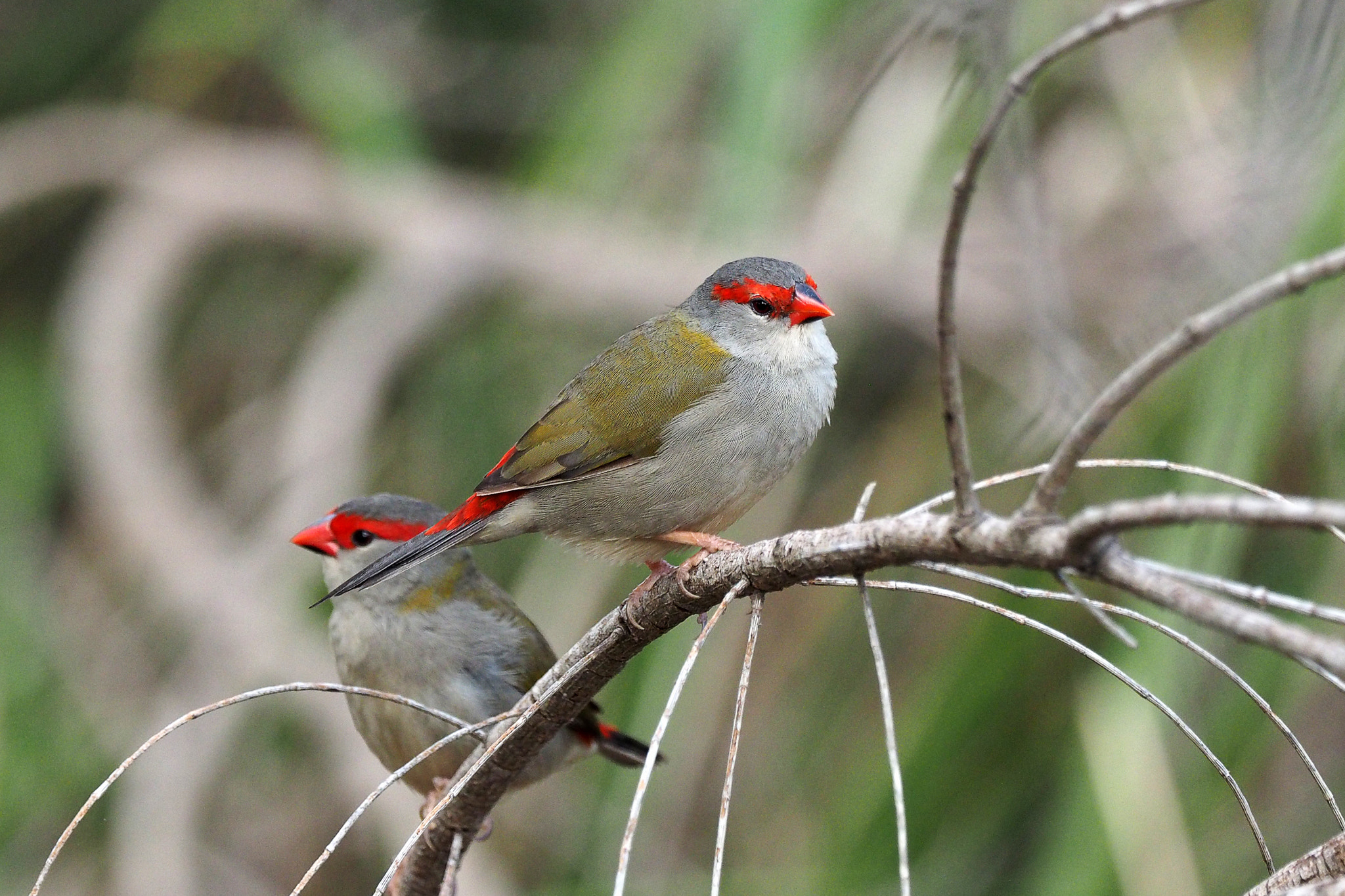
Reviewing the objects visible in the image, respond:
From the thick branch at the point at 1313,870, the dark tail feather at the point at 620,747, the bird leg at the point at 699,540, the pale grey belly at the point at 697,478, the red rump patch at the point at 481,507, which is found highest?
the red rump patch at the point at 481,507

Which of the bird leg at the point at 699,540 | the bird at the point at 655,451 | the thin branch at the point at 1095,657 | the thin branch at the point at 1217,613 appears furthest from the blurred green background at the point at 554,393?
the thin branch at the point at 1217,613

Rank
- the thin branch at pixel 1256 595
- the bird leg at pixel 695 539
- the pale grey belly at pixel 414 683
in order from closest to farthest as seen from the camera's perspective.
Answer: the thin branch at pixel 1256 595 → the bird leg at pixel 695 539 → the pale grey belly at pixel 414 683

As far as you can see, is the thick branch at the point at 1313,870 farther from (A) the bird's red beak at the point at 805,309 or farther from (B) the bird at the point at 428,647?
(B) the bird at the point at 428,647

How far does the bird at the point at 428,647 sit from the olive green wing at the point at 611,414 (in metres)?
0.59

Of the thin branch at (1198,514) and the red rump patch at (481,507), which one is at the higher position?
the red rump patch at (481,507)

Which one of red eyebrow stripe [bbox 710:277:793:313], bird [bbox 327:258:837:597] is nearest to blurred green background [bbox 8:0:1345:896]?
red eyebrow stripe [bbox 710:277:793:313]

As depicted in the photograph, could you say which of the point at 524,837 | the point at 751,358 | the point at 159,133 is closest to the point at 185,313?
the point at 159,133

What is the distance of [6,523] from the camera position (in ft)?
16.5

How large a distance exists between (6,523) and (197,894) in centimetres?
157

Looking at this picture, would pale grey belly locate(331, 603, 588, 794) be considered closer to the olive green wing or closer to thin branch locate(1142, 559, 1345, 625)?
the olive green wing

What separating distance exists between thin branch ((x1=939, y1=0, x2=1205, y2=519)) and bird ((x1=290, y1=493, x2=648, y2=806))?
206 cm

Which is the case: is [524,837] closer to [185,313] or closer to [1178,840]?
[185,313]

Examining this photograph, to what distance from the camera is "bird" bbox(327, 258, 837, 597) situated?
2.75 m

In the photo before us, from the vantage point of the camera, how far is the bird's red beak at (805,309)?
3012 mm
